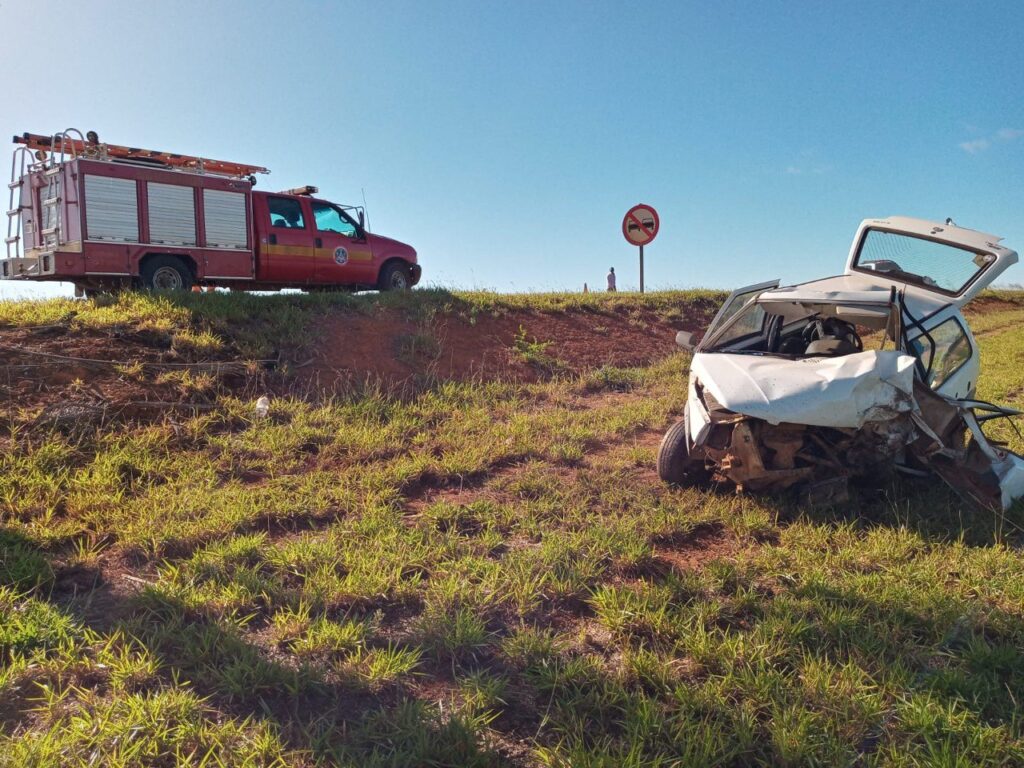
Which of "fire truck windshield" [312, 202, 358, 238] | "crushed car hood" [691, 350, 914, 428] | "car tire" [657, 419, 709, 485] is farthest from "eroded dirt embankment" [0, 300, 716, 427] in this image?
"crushed car hood" [691, 350, 914, 428]

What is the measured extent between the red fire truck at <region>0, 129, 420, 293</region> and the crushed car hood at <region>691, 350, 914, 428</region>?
28.6 ft

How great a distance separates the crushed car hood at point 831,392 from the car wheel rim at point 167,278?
881cm

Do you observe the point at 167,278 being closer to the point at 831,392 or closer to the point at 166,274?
the point at 166,274

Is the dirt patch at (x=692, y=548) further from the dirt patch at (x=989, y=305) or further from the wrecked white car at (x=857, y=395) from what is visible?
the dirt patch at (x=989, y=305)

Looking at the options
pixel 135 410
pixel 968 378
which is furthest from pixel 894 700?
pixel 135 410

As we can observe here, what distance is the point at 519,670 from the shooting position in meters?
2.72

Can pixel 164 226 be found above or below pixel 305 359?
above

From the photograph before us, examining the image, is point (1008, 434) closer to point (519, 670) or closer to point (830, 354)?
point (830, 354)

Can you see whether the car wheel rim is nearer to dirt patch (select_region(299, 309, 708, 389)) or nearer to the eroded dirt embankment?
the eroded dirt embankment

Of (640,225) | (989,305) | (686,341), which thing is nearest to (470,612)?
(686,341)

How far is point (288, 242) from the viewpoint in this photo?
11.1 metres

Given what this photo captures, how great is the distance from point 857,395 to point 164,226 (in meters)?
9.69

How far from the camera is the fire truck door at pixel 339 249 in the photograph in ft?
37.2

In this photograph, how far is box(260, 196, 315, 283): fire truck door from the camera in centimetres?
1091
